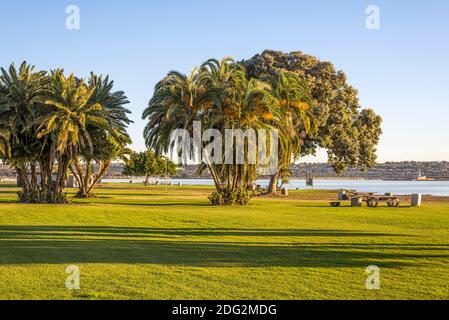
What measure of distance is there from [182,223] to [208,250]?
980cm

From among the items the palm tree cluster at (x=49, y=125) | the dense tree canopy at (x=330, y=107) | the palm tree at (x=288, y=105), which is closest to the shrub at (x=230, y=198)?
the palm tree at (x=288, y=105)

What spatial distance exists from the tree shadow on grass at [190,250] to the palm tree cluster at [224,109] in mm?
22312

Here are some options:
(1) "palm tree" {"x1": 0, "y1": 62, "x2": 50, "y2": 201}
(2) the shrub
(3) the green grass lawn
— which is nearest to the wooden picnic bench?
(2) the shrub

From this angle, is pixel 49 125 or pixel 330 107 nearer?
pixel 49 125

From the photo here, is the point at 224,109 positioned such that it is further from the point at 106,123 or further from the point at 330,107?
the point at 330,107

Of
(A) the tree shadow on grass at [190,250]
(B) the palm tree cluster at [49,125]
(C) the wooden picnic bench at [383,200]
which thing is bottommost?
(A) the tree shadow on grass at [190,250]

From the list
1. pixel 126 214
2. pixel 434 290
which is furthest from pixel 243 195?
pixel 434 290

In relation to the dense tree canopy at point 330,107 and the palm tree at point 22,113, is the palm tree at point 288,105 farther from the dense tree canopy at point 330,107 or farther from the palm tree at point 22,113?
the palm tree at point 22,113

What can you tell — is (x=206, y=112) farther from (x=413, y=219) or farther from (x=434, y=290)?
(x=434, y=290)

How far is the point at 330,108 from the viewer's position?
2650 inches

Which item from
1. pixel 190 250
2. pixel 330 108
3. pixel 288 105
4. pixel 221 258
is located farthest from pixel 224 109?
pixel 221 258

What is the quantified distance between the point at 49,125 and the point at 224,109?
Answer: 12.8 m

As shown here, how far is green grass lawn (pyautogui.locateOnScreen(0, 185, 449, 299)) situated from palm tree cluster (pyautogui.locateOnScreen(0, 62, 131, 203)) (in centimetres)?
1568

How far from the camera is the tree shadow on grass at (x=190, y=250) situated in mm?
15328
